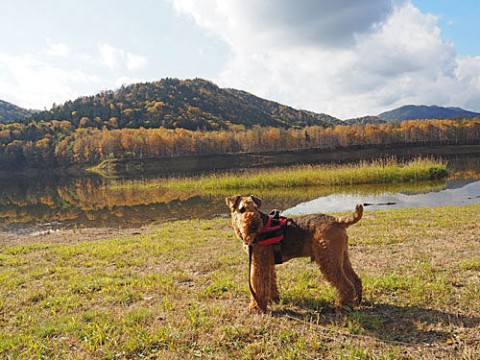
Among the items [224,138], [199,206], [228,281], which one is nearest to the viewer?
[228,281]

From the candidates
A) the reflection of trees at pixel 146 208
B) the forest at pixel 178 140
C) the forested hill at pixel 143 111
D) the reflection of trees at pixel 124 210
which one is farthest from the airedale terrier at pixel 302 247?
the forested hill at pixel 143 111

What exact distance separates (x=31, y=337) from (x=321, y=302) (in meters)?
3.95

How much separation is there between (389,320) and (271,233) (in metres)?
1.85

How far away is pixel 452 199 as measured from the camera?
1803 cm

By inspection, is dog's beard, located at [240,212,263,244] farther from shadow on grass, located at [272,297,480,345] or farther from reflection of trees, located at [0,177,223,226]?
reflection of trees, located at [0,177,223,226]

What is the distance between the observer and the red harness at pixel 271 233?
393cm

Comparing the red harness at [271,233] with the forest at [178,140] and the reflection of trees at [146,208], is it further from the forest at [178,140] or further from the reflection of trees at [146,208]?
the forest at [178,140]

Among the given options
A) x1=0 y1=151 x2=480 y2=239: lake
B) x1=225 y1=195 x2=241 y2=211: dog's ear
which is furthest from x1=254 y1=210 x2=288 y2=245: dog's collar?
x1=0 y1=151 x2=480 y2=239: lake

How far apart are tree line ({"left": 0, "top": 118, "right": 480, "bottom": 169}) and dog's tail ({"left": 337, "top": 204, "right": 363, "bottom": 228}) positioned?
93334 millimetres

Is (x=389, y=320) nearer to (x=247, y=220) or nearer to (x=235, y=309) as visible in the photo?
(x=235, y=309)

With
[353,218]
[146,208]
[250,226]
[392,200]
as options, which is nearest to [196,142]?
[146,208]

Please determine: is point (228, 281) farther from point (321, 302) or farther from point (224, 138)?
point (224, 138)

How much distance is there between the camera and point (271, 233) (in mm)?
3947

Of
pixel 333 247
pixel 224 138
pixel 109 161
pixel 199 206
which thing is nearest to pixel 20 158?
pixel 109 161
